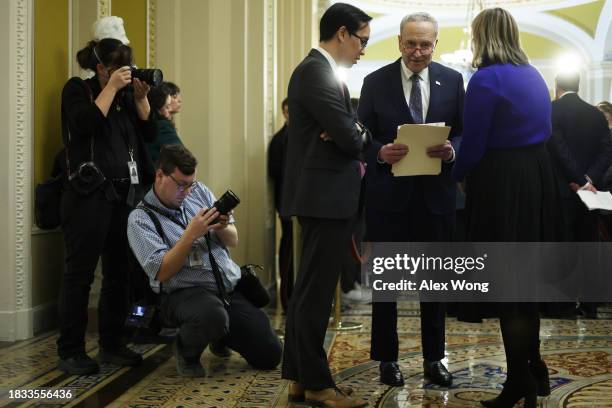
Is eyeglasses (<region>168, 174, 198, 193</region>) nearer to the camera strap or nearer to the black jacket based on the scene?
the camera strap

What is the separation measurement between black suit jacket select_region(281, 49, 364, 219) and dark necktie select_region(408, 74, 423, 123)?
1.95 ft

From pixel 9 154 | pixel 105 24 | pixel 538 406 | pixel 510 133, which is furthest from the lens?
pixel 9 154

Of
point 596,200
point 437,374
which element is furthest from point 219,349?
point 596,200

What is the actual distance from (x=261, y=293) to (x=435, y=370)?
3.18 ft

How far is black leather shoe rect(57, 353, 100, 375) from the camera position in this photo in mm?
3443

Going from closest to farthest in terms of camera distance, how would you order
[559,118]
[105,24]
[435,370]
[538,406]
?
[538,406]
[435,370]
[105,24]
[559,118]

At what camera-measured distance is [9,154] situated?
420 cm

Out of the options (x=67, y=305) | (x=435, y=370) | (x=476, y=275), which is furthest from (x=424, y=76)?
(x=67, y=305)

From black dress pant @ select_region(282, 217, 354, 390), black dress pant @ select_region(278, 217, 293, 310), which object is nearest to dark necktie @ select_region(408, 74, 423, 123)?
black dress pant @ select_region(282, 217, 354, 390)

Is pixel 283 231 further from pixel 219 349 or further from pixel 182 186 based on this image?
pixel 182 186

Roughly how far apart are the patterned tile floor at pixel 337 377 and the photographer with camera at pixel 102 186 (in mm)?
193

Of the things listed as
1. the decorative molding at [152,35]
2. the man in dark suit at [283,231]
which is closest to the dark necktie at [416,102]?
the man in dark suit at [283,231]

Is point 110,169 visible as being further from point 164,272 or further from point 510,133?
point 510,133

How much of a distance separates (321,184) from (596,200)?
119 inches
